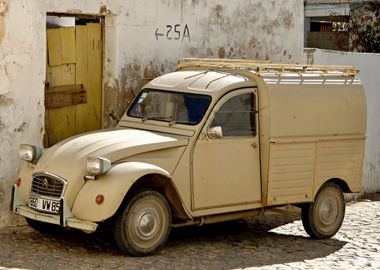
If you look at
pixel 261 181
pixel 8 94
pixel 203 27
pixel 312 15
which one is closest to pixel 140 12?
pixel 203 27

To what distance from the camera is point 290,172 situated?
374 inches

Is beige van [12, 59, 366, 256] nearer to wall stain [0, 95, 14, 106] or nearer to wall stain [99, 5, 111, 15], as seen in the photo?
wall stain [0, 95, 14, 106]

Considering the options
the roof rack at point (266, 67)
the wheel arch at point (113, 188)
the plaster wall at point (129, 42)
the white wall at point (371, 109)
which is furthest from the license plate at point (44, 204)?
the white wall at point (371, 109)

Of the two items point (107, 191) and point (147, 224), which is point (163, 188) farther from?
point (107, 191)

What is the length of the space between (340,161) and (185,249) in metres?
2.26

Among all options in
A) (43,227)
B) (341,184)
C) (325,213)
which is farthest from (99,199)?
(341,184)

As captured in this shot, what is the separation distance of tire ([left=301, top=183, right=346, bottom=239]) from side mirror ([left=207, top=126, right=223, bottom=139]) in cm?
169

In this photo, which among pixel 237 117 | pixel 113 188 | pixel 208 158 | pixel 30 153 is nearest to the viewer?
pixel 113 188

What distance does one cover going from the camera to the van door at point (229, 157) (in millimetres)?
8797

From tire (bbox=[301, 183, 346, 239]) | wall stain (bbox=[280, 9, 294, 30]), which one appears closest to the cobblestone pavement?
tire (bbox=[301, 183, 346, 239])

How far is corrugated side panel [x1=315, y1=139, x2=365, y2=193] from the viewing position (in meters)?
9.80

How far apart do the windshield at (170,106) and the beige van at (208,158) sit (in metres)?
0.01

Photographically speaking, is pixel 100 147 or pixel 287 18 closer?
pixel 100 147

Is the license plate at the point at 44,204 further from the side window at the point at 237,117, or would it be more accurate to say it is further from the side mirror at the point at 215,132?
the side window at the point at 237,117
